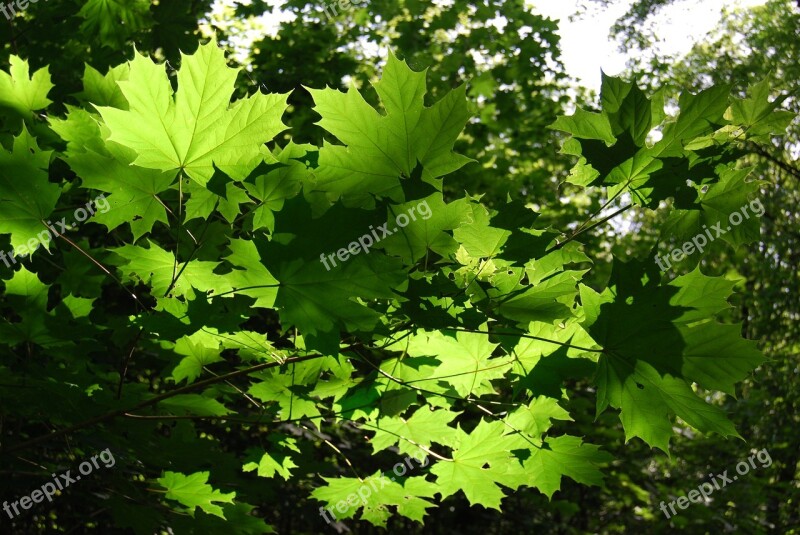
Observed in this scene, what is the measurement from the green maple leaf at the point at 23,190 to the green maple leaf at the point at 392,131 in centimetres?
64

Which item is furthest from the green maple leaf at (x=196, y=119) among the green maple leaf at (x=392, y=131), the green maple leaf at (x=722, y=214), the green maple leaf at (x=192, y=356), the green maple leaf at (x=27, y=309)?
the green maple leaf at (x=722, y=214)

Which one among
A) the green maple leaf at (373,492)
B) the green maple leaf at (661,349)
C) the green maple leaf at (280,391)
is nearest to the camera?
the green maple leaf at (661,349)

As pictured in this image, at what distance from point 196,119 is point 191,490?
1.30 m

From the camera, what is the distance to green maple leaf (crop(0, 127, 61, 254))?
1372mm

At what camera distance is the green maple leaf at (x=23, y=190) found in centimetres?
137

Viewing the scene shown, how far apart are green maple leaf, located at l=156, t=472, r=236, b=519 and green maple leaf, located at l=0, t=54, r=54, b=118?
4.30 feet

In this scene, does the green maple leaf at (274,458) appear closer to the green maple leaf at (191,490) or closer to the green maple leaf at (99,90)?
the green maple leaf at (191,490)

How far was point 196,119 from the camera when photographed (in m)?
1.32

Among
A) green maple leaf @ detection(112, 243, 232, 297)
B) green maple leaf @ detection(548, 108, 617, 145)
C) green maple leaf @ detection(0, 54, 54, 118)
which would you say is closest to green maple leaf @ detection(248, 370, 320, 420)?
green maple leaf @ detection(112, 243, 232, 297)

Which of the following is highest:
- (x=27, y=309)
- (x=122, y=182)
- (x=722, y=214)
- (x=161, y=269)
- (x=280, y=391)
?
(x=122, y=182)

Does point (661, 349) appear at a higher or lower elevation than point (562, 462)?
higher

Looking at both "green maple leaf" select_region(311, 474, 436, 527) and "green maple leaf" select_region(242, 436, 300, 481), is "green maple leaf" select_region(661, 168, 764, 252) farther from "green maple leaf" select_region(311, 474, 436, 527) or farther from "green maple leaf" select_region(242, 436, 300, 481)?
"green maple leaf" select_region(242, 436, 300, 481)

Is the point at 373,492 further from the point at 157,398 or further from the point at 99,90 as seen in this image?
the point at 99,90

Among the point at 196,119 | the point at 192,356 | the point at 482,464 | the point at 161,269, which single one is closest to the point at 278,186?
the point at 196,119
